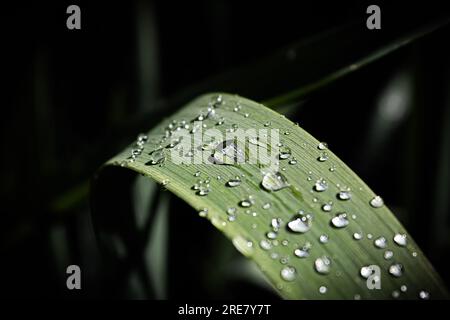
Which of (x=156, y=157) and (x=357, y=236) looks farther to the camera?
(x=156, y=157)

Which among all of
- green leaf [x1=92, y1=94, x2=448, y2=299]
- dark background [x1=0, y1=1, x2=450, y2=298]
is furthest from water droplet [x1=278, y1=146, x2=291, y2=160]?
dark background [x1=0, y1=1, x2=450, y2=298]

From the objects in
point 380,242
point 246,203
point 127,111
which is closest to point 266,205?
point 246,203

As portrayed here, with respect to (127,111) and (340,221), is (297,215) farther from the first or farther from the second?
(127,111)

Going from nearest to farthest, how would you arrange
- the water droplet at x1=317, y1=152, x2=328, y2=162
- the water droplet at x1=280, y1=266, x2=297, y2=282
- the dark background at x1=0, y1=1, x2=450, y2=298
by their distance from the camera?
the water droplet at x1=280, y1=266, x2=297, y2=282
the water droplet at x1=317, y1=152, x2=328, y2=162
the dark background at x1=0, y1=1, x2=450, y2=298

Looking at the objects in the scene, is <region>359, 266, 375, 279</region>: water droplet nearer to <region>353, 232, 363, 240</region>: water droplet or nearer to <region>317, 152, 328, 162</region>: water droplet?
<region>353, 232, 363, 240</region>: water droplet

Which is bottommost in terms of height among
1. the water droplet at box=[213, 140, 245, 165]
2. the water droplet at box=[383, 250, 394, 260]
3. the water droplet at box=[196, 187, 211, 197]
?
the water droplet at box=[383, 250, 394, 260]

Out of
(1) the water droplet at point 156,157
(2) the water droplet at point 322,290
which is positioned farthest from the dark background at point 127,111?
(2) the water droplet at point 322,290
